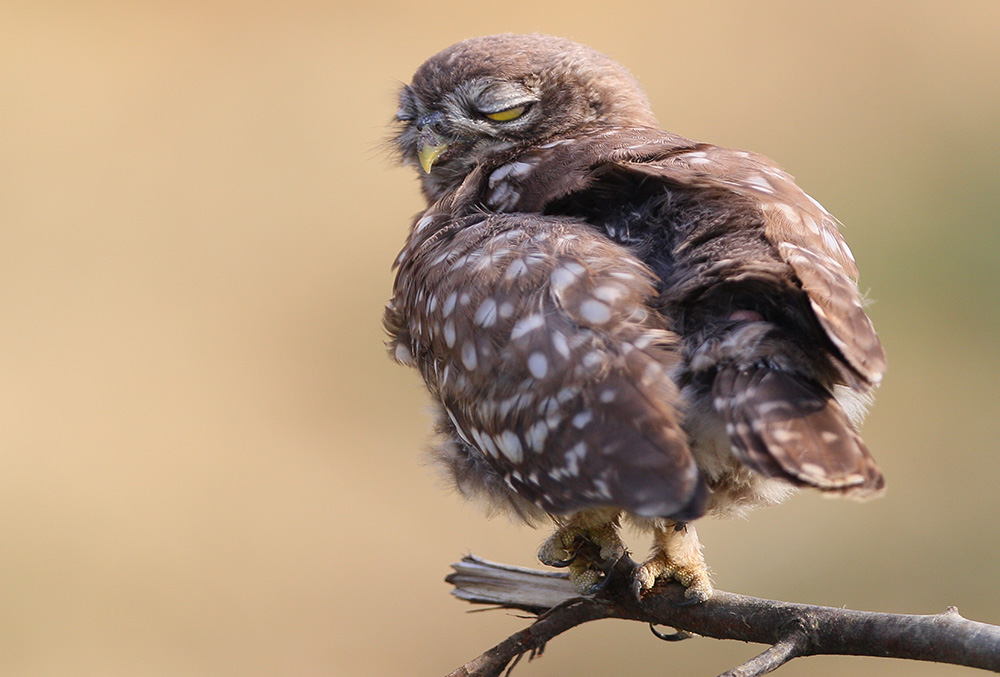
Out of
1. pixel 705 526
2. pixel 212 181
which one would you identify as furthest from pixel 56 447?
pixel 705 526

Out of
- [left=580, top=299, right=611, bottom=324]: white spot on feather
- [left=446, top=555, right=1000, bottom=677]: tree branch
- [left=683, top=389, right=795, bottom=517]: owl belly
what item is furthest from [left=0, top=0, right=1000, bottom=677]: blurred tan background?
[left=580, top=299, right=611, bottom=324]: white spot on feather

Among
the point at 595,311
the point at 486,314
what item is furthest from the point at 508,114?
the point at 595,311

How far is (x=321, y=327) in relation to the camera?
11070 millimetres

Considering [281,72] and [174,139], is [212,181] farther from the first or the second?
[281,72]

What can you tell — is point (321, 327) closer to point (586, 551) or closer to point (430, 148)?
point (430, 148)

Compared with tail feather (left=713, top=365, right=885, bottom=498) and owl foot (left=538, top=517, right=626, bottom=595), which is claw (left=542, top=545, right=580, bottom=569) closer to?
owl foot (left=538, top=517, right=626, bottom=595)

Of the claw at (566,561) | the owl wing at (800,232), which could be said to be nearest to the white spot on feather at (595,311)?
the owl wing at (800,232)

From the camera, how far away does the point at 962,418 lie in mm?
9977

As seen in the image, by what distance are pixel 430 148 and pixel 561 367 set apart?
1.68 meters

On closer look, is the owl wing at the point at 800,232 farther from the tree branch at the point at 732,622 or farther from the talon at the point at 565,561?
the talon at the point at 565,561

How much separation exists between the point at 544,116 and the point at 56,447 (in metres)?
7.11

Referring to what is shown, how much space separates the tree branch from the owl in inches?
2.8

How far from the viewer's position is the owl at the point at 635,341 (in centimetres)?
215

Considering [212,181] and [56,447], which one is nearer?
[56,447]
